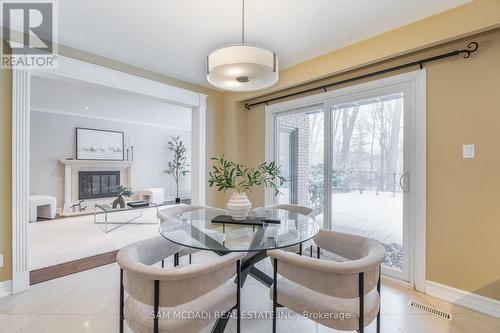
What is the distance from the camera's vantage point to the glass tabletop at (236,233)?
162 cm

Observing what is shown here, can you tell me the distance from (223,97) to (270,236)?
292cm

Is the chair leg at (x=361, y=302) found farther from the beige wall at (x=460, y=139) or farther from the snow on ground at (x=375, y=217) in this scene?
the snow on ground at (x=375, y=217)

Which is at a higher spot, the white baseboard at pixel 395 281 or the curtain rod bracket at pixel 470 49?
the curtain rod bracket at pixel 470 49

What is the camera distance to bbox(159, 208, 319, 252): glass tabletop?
1.62 meters

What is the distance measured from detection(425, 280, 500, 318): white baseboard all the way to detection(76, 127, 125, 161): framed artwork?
7.22 metres

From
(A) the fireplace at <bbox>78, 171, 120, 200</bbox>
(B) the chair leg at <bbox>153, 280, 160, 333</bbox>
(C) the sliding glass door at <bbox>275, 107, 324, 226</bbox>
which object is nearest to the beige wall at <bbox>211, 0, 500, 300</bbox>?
(C) the sliding glass door at <bbox>275, 107, 324, 226</bbox>

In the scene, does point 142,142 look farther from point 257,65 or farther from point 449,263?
point 449,263

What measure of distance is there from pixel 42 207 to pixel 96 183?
1.44m

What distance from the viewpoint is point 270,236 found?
5.97 feet

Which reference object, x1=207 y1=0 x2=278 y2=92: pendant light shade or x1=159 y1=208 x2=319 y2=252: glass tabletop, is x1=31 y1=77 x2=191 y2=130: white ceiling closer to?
x1=207 y1=0 x2=278 y2=92: pendant light shade

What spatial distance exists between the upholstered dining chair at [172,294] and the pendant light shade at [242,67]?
1216 mm

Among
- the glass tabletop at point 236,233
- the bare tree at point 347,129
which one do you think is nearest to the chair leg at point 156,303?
the glass tabletop at point 236,233

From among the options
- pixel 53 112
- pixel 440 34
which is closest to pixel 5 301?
pixel 440 34

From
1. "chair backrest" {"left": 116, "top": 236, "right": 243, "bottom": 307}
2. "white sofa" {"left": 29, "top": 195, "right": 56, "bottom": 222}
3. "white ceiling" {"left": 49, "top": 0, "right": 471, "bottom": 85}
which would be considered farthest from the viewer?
"white sofa" {"left": 29, "top": 195, "right": 56, "bottom": 222}
